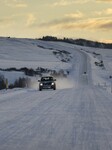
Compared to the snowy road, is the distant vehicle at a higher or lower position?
lower

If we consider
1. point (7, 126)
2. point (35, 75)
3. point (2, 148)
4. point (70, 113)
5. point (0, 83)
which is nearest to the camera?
point (2, 148)

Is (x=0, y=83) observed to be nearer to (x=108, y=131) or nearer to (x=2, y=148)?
(x=108, y=131)

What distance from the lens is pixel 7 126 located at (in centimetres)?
1727

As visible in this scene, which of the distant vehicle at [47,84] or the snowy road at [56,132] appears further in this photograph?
the distant vehicle at [47,84]

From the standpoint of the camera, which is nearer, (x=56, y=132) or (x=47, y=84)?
(x=56, y=132)

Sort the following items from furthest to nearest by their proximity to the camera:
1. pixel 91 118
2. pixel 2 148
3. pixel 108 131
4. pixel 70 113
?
pixel 70 113, pixel 91 118, pixel 108 131, pixel 2 148

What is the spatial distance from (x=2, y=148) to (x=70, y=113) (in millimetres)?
10926

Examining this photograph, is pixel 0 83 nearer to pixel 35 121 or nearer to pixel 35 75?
pixel 35 75

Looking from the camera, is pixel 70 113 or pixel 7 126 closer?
pixel 7 126

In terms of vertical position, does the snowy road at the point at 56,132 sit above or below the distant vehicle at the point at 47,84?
above

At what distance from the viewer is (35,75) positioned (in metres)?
84.8

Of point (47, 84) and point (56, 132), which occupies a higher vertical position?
point (56, 132)

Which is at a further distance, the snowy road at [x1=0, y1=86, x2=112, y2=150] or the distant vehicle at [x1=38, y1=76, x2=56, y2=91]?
the distant vehicle at [x1=38, y1=76, x2=56, y2=91]

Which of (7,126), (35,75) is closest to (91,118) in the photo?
(7,126)
